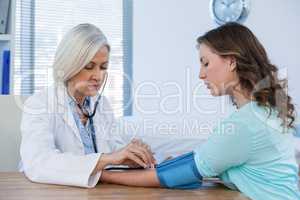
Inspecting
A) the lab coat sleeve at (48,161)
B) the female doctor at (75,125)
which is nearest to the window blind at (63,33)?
the female doctor at (75,125)

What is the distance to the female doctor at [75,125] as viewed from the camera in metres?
1.07

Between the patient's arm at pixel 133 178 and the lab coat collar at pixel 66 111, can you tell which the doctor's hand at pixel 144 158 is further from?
the lab coat collar at pixel 66 111

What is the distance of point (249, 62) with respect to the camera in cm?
109

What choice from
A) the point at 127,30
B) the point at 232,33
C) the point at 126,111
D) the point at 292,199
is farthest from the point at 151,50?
the point at 292,199

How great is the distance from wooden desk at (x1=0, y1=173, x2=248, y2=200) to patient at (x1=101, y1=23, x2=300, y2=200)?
37 millimetres

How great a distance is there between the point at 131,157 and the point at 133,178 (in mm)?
69

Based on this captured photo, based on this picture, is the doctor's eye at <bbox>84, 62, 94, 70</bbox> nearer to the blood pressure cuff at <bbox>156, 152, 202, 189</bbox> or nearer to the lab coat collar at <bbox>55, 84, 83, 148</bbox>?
the lab coat collar at <bbox>55, 84, 83, 148</bbox>

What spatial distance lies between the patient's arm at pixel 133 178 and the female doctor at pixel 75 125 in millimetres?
30

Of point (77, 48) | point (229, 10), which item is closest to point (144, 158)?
point (77, 48)

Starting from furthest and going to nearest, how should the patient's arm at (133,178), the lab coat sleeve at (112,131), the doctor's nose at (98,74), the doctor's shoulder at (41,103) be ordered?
the lab coat sleeve at (112,131) < the doctor's nose at (98,74) < the doctor's shoulder at (41,103) < the patient's arm at (133,178)

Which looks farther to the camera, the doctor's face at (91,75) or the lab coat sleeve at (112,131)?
the lab coat sleeve at (112,131)

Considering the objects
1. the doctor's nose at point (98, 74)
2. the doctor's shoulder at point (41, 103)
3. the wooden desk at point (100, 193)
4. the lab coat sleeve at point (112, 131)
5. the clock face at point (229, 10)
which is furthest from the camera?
the clock face at point (229, 10)

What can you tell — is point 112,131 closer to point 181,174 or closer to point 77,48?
point 77,48

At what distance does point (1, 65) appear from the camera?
6.35 ft
